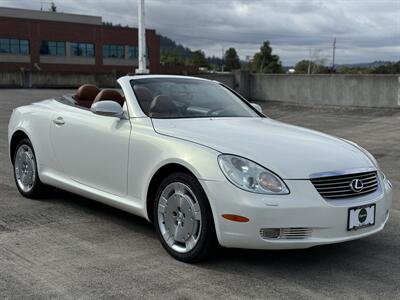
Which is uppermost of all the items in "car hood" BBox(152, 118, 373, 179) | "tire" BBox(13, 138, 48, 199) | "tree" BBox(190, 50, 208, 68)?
"tree" BBox(190, 50, 208, 68)

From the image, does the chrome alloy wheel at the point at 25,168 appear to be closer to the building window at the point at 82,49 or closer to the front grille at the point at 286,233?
the front grille at the point at 286,233

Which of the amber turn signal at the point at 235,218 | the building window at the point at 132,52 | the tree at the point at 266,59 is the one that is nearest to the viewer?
the amber turn signal at the point at 235,218

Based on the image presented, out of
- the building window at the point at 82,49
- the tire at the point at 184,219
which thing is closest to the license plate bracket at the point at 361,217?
the tire at the point at 184,219

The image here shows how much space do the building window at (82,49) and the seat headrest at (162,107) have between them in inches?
2840

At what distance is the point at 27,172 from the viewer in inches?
254

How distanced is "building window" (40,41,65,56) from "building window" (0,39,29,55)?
7.46 feet

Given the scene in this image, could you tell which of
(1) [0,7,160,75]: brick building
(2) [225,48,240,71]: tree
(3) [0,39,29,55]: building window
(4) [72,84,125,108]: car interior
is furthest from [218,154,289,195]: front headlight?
(2) [225,48,240,71]: tree

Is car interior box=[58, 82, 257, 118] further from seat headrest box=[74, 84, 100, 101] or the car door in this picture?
the car door

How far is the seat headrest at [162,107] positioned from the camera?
5098 millimetres

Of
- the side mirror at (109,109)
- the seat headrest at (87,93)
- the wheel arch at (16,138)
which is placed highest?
the seat headrest at (87,93)

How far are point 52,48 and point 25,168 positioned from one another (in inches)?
2743

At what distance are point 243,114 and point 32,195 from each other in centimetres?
265

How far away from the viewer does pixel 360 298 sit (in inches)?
149

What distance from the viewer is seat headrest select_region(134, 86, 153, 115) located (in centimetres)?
516
